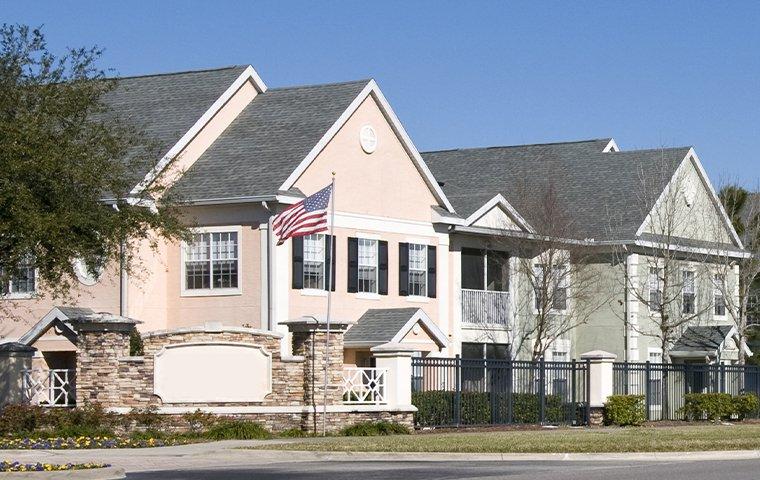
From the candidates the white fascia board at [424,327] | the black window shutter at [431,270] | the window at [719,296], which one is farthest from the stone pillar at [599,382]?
the window at [719,296]

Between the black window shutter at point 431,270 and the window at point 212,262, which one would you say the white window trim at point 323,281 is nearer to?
the window at point 212,262

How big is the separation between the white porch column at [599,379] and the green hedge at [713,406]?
3.88 m

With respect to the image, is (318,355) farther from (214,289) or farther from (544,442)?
(214,289)

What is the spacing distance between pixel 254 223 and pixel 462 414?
25.6 feet

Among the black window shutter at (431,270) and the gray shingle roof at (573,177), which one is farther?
the gray shingle roof at (573,177)

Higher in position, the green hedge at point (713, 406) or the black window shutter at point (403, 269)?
the black window shutter at point (403, 269)

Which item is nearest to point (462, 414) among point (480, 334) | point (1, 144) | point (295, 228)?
point (295, 228)

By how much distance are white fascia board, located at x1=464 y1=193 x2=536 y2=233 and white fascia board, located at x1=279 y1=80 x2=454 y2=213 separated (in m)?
0.77

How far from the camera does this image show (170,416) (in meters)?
31.5

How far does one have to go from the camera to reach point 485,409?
38.2 metres

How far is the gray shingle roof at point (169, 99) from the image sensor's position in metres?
41.8

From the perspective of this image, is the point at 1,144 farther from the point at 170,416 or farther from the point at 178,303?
the point at 178,303

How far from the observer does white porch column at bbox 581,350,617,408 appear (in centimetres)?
4050

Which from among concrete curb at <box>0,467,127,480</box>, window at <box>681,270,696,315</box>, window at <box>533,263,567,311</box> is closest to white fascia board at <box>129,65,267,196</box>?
A: window at <box>533,263,567,311</box>
